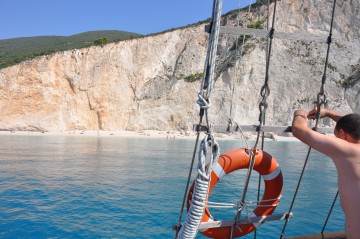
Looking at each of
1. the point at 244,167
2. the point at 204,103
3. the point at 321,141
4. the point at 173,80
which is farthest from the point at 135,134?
the point at 321,141

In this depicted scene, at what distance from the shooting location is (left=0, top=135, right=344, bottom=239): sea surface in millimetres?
7137

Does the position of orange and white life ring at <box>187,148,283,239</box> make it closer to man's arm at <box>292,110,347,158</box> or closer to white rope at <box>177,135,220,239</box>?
white rope at <box>177,135,220,239</box>

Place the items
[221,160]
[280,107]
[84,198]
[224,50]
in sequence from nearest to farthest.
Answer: [221,160] → [84,198] → [280,107] → [224,50]

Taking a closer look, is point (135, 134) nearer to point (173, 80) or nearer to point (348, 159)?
point (173, 80)

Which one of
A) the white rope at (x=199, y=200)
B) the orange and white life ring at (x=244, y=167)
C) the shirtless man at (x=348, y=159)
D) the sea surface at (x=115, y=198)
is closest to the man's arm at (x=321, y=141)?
the shirtless man at (x=348, y=159)

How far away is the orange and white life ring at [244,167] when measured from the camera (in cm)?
307

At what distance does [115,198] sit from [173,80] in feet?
109

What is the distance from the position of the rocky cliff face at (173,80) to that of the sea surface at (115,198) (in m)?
22.4

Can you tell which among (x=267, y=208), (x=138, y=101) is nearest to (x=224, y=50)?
(x=138, y=101)

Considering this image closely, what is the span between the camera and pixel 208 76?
2.49m

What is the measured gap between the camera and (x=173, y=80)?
41531mm

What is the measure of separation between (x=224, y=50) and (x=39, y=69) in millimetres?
24418

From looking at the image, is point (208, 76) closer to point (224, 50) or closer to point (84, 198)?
point (84, 198)

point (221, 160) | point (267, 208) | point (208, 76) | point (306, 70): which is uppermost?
point (306, 70)
